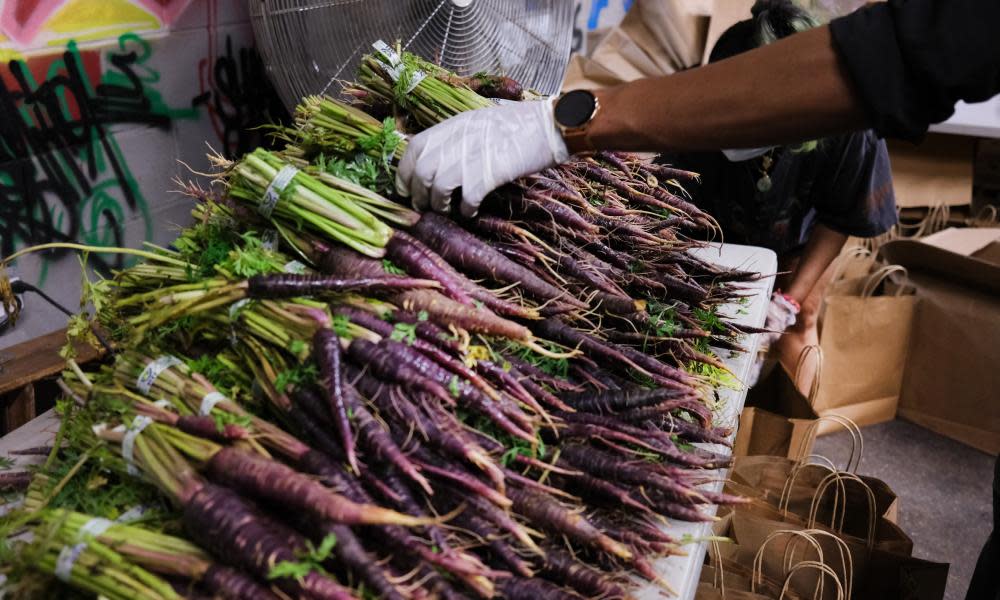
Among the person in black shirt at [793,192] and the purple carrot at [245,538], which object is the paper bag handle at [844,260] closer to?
the person in black shirt at [793,192]

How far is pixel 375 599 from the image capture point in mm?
1276

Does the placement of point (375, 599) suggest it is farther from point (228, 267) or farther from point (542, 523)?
point (228, 267)

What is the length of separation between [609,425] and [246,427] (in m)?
0.86

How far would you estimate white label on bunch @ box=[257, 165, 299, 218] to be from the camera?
177 cm

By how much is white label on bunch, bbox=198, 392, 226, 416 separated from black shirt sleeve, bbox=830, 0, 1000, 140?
1.57m

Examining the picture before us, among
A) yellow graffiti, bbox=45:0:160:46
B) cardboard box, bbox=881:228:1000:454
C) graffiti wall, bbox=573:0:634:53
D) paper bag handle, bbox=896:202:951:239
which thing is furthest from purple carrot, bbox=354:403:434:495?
paper bag handle, bbox=896:202:951:239

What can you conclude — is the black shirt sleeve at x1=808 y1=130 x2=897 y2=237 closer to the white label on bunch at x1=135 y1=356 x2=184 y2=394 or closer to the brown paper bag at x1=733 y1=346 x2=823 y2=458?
the brown paper bag at x1=733 y1=346 x2=823 y2=458

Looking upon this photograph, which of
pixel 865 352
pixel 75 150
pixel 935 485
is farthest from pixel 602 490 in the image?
pixel 935 485

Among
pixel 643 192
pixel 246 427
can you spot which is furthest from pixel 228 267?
pixel 643 192

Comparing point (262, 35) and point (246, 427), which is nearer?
point (246, 427)

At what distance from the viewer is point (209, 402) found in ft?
4.94

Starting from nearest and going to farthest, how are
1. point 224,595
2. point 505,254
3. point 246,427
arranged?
1. point 224,595
2. point 246,427
3. point 505,254

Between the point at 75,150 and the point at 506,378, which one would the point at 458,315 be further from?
the point at 75,150

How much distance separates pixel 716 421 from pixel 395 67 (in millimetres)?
1556
